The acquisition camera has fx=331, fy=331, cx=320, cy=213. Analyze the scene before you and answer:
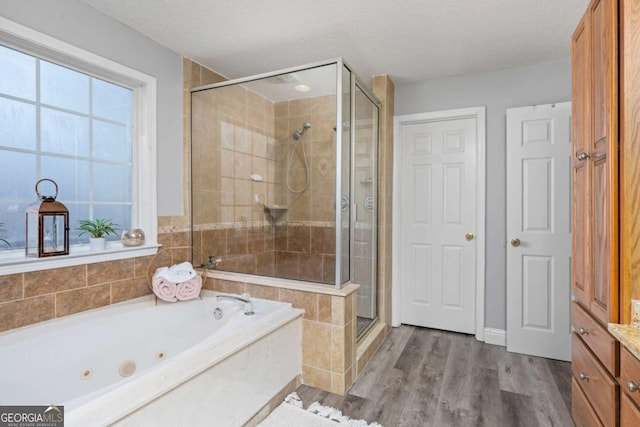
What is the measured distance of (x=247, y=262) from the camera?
2572 mm

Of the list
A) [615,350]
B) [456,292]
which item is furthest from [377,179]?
[615,350]

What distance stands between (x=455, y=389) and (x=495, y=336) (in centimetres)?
99

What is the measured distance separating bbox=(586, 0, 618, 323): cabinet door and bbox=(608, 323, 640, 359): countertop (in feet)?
0.16

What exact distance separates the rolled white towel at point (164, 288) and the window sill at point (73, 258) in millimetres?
223

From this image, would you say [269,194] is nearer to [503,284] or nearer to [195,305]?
[195,305]

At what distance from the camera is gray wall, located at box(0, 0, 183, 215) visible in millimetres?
1778

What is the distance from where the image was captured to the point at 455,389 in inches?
85.0

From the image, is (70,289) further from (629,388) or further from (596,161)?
(596,161)

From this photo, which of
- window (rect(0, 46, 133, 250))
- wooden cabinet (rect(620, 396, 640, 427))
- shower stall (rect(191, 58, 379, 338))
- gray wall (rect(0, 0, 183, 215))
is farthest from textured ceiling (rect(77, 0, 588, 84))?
wooden cabinet (rect(620, 396, 640, 427))

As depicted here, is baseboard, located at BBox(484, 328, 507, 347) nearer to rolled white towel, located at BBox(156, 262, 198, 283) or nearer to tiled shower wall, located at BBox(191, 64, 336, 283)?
tiled shower wall, located at BBox(191, 64, 336, 283)

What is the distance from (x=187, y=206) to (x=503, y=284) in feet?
9.10

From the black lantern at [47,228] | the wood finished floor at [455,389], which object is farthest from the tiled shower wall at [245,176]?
the wood finished floor at [455,389]

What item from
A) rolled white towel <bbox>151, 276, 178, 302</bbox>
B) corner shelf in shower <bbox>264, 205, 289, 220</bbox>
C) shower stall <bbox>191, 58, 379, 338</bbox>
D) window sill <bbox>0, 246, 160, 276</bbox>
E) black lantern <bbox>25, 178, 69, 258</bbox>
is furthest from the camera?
corner shelf in shower <bbox>264, 205, 289, 220</bbox>

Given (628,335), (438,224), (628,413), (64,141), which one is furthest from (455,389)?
(64,141)
